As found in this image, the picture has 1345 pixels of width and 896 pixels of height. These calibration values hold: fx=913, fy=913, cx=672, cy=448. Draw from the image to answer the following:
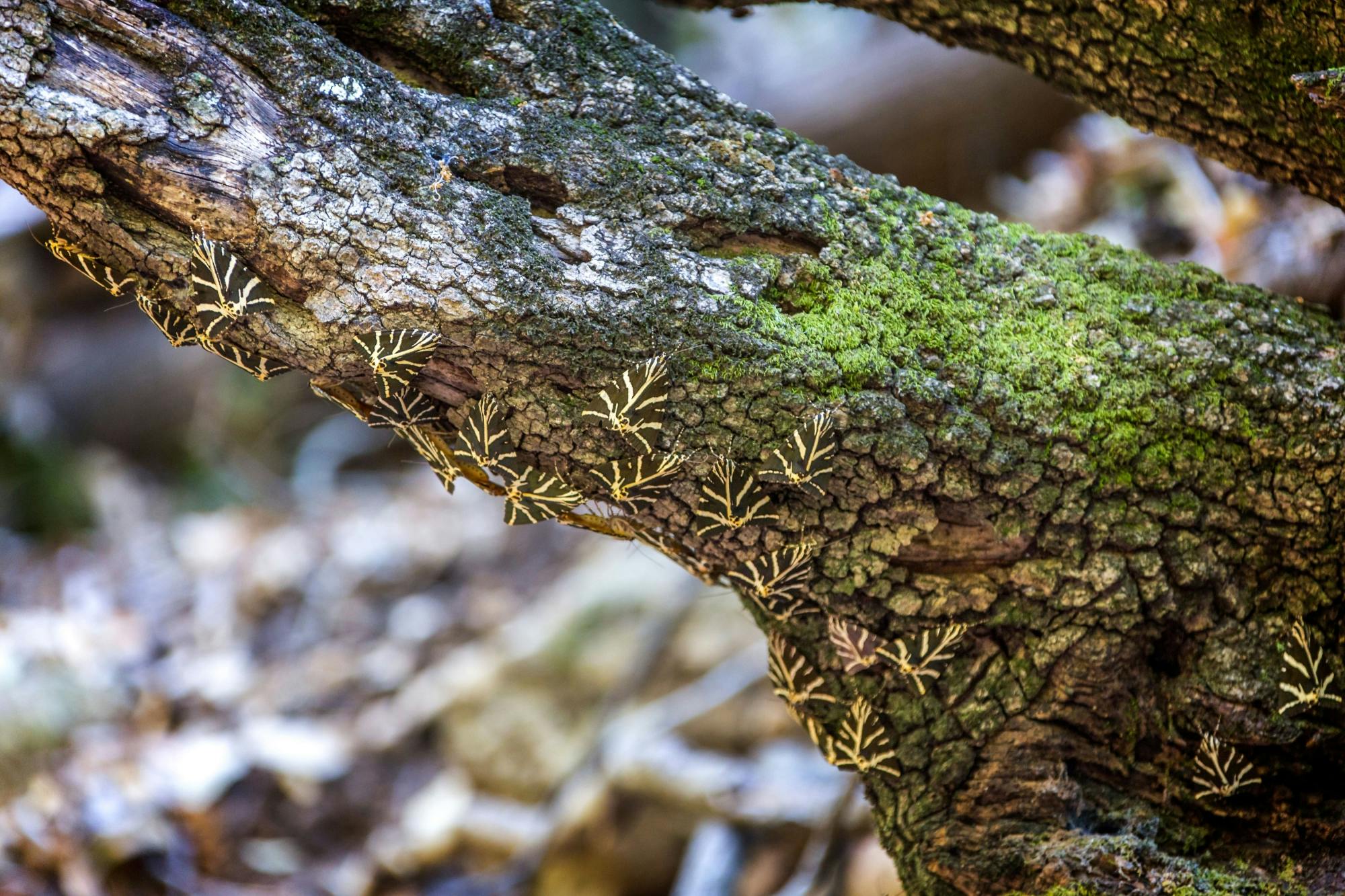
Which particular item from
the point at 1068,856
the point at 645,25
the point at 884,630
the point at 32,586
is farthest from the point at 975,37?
the point at 645,25

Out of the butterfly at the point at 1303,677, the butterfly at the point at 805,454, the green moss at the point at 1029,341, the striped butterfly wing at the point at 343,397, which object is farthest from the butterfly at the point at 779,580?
the butterfly at the point at 1303,677

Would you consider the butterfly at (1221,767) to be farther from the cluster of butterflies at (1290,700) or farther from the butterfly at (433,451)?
the butterfly at (433,451)

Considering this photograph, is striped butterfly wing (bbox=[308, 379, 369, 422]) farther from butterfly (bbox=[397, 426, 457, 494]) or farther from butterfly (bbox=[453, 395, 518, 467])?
butterfly (bbox=[453, 395, 518, 467])

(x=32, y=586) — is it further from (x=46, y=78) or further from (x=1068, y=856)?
(x=1068, y=856)

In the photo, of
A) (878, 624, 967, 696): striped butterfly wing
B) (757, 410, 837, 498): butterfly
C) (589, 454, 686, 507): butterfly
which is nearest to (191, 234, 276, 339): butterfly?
(589, 454, 686, 507): butterfly

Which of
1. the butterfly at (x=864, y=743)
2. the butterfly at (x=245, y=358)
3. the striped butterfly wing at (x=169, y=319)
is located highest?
Answer: the striped butterfly wing at (x=169, y=319)

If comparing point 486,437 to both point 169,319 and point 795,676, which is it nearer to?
point 169,319
